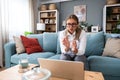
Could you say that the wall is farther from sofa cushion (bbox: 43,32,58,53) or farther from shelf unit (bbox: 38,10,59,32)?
sofa cushion (bbox: 43,32,58,53)

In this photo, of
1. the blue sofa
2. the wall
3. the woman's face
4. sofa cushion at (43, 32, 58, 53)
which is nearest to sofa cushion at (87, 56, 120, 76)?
the blue sofa

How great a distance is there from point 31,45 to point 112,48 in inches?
62.1

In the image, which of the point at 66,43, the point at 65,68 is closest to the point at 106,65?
the point at 66,43

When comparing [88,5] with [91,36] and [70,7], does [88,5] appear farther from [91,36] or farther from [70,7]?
[91,36]

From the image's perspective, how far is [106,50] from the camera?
2438mm

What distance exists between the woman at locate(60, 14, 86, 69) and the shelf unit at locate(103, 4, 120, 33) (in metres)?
3.01

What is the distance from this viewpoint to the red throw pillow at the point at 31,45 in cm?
281

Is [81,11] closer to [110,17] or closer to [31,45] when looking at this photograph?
[110,17]

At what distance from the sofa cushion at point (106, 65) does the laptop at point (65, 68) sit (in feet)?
3.62

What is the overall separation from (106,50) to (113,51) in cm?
12

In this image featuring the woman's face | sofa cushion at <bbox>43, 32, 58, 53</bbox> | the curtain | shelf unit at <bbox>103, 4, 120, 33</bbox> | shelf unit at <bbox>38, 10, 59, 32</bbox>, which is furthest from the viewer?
shelf unit at <bbox>38, 10, 59, 32</bbox>

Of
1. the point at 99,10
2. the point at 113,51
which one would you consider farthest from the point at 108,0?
the point at 113,51

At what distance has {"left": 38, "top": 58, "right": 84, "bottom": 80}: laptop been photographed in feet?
3.56

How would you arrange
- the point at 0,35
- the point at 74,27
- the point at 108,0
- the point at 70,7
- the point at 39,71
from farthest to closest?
the point at 70,7 < the point at 108,0 < the point at 0,35 < the point at 74,27 < the point at 39,71
